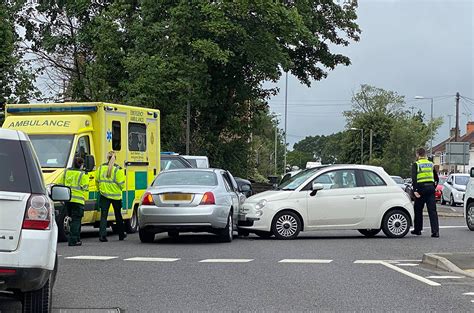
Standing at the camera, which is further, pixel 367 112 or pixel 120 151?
pixel 367 112

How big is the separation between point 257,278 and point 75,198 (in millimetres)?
5301

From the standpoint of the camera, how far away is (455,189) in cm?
3934

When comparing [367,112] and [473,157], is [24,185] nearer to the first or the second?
[473,157]

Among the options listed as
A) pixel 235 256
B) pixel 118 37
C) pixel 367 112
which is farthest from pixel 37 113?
pixel 367 112

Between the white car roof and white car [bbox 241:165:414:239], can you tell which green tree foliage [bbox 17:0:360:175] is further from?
the white car roof

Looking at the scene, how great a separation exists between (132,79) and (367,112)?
8517 cm

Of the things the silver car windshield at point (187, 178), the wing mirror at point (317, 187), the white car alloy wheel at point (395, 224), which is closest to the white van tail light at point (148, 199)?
Result: the silver car windshield at point (187, 178)

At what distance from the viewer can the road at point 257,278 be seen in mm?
8539

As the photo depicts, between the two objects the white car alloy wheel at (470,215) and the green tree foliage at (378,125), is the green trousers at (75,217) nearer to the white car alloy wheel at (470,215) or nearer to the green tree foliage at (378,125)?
the white car alloy wheel at (470,215)

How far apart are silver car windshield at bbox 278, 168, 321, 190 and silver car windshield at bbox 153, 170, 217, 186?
1.83 metres

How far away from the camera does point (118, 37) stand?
3281 centimetres

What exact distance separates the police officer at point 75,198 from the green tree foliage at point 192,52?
14.6 meters

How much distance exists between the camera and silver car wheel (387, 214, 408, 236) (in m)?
16.8

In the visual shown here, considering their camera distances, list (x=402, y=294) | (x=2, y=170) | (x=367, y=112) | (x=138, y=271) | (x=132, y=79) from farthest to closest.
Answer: (x=367, y=112) → (x=132, y=79) → (x=138, y=271) → (x=402, y=294) → (x=2, y=170)
